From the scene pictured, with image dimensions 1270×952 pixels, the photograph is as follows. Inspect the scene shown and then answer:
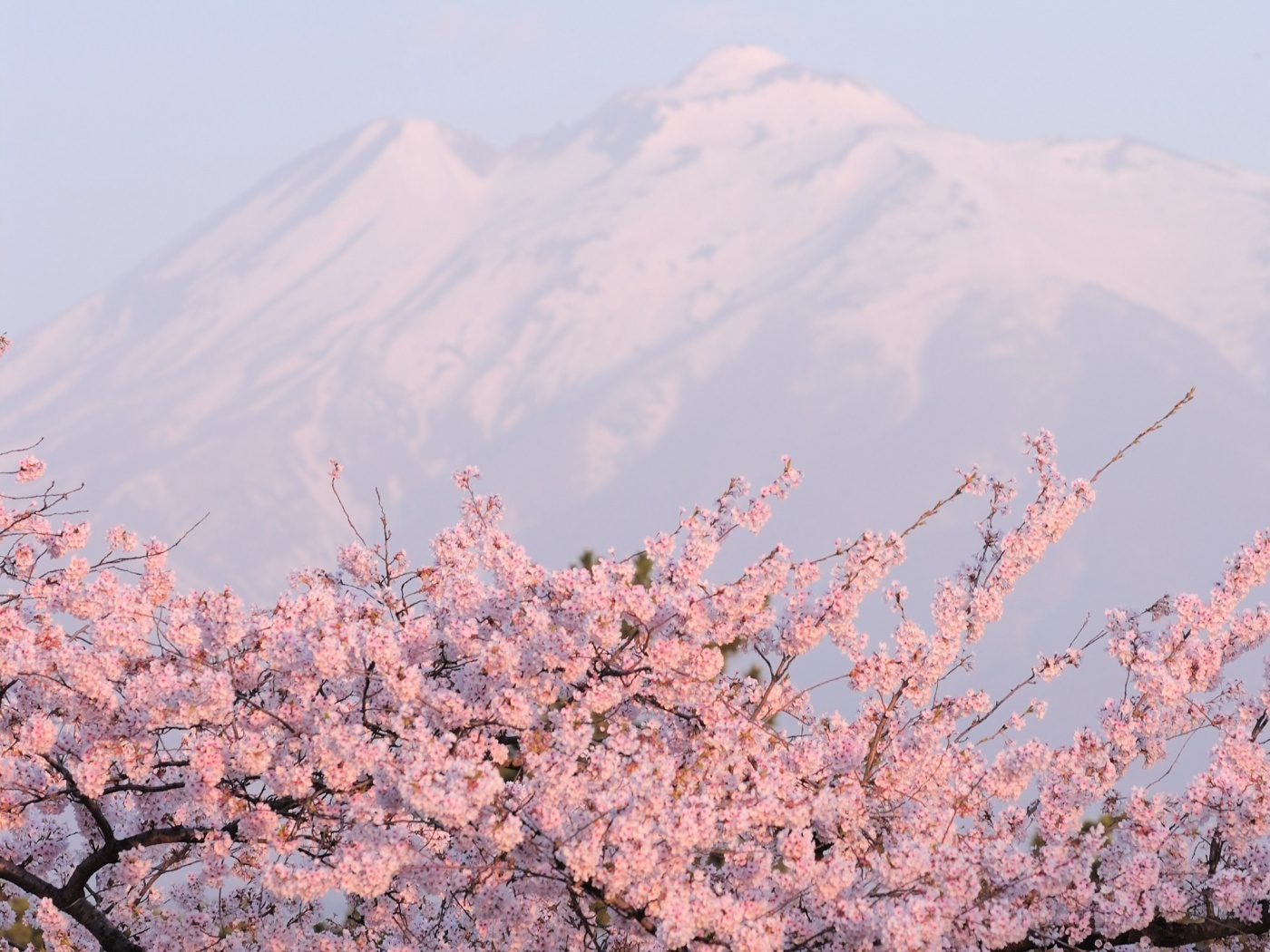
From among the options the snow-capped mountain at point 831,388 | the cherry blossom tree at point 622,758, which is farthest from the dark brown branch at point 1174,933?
the snow-capped mountain at point 831,388

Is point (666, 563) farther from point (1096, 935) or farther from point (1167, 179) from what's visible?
point (1167, 179)

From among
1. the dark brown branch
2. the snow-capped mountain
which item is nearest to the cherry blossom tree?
the dark brown branch

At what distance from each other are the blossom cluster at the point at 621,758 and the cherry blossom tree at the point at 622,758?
0.02m

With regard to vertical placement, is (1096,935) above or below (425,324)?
below

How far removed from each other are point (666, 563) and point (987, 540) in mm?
2176

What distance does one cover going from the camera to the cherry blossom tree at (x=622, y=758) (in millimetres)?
6676

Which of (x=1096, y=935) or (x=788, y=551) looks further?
(x=788, y=551)

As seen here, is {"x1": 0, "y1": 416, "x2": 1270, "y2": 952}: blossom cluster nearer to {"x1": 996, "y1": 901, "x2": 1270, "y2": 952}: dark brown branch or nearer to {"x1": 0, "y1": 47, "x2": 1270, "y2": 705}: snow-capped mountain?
{"x1": 996, "y1": 901, "x2": 1270, "y2": 952}: dark brown branch

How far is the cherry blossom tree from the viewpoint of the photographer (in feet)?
21.9

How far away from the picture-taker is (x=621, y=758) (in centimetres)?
693

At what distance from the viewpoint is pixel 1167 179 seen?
196 metres

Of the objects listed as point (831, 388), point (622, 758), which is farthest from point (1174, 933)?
point (831, 388)

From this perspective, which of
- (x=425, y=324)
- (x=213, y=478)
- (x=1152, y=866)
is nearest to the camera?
(x=1152, y=866)

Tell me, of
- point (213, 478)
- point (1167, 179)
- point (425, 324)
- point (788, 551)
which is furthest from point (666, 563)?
point (1167, 179)
